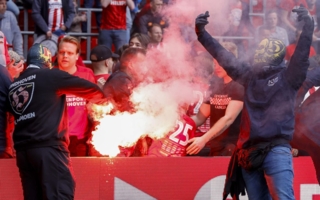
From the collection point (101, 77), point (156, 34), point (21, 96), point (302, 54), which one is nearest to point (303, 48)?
point (302, 54)

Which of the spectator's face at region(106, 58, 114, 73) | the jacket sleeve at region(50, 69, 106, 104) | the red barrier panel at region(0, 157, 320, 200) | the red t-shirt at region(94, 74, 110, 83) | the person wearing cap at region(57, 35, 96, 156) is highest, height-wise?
the jacket sleeve at region(50, 69, 106, 104)

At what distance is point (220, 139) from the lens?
801 cm

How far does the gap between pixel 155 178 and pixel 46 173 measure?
5.21ft

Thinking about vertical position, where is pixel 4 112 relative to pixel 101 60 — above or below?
below

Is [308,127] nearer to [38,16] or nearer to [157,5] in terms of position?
[157,5]

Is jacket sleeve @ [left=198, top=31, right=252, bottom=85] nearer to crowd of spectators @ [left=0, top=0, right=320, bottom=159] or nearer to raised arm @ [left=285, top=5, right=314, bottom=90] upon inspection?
raised arm @ [left=285, top=5, right=314, bottom=90]

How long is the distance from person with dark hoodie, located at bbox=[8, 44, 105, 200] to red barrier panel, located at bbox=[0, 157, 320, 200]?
91 cm

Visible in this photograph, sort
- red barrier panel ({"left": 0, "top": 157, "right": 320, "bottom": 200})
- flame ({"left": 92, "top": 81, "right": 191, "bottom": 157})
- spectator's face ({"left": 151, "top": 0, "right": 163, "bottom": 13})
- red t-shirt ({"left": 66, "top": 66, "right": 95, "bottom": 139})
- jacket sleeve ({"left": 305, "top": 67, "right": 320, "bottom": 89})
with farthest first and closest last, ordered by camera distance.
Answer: spectator's face ({"left": 151, "top": 0, "right": 163, "bottom": 13}), red t-shirt ({"left": 66, "top": 66, "right": 95, "bottom": 139}), red barrier panel ({"left": 0, "top": 157, "right": 320, "bottom": 200}), flame ({"left": 92, "top": 81, "right": 191, "bottom": 157}), jacket sleeve ({"left": 305, "top": 67, "right": 320, "bottom": 89})

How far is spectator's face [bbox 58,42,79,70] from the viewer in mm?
8000

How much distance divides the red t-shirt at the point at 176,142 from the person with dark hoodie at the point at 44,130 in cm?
145

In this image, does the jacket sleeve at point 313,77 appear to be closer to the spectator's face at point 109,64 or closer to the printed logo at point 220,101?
the printed logo at point 220,101

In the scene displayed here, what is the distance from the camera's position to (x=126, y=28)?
11219mm

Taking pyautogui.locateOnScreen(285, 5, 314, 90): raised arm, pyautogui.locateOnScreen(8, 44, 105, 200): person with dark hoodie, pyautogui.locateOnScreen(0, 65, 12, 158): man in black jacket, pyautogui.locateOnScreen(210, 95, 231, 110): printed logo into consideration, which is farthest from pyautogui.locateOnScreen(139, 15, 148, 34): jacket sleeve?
pyautogui.locateOnScreen(285, 5, 314, 90): raised arm

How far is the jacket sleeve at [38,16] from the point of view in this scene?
36.4 ft
